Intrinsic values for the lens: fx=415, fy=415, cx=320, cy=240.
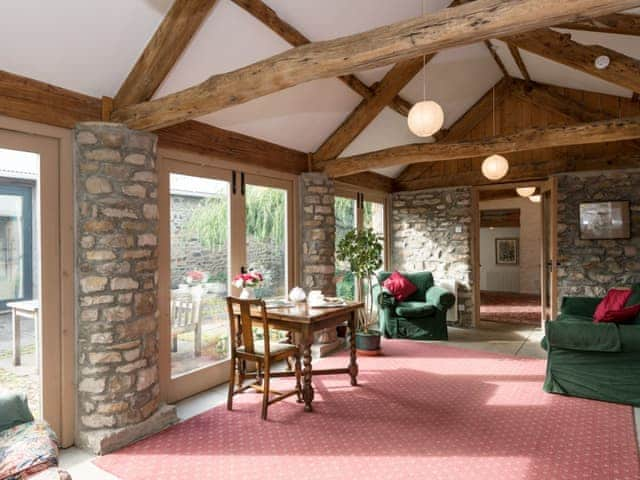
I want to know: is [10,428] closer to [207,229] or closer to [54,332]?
[54,332]

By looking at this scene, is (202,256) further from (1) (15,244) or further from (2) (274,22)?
(2) (274,22)

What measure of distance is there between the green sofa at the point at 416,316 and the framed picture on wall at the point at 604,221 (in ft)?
6.70

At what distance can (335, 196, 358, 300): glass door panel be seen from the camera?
246 inches

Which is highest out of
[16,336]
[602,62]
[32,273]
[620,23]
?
[620,23]

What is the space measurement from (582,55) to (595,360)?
2.75m

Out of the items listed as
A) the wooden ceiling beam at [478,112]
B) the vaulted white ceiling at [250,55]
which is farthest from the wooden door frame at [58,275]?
the wooden ceiling beam at [478,112]

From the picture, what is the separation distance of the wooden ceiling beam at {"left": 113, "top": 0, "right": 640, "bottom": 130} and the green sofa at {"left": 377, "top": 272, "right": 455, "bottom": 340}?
4.10 m

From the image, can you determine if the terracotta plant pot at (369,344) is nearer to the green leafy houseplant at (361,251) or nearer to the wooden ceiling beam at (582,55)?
the green leafy houseplant at (361,251)

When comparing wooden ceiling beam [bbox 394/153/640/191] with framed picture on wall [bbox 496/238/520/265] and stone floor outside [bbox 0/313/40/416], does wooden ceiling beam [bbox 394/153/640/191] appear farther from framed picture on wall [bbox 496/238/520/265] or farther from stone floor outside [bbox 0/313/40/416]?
stone floor outside [bbox 0/313/40/416]

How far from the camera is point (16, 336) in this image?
278 cm

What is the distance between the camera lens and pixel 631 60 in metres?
3.45

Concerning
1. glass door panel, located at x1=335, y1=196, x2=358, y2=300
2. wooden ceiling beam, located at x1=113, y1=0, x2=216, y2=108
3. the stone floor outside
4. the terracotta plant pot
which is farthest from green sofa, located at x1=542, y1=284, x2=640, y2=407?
the stone floor outside

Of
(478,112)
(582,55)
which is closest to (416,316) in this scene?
(478,112)

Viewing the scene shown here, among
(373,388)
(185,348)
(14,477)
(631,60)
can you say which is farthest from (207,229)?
(631,60)
